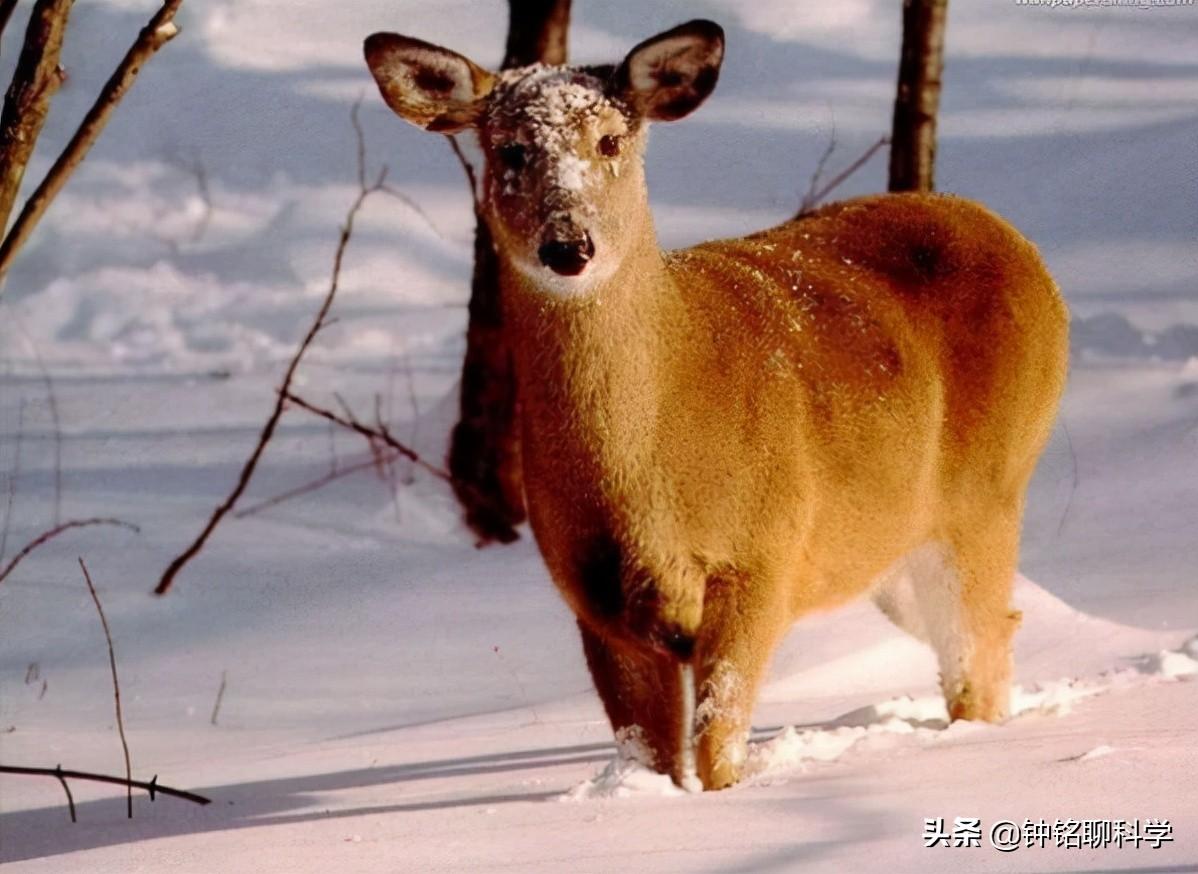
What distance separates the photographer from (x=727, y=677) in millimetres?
3889

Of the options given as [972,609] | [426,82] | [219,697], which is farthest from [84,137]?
[219,697]

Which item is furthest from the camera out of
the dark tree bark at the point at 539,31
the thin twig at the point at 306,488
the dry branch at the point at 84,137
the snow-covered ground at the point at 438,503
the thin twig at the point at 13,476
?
the thin twig at the point at 306,488

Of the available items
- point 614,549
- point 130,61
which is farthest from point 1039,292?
point 130,61

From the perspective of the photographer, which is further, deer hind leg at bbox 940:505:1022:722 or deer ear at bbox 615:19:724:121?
deer hind leg at bbox 940:505:1022:722

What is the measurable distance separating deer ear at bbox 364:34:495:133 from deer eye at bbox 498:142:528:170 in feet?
0.68

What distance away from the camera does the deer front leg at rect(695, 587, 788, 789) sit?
12.8 feet

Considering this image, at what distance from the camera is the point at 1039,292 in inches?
193

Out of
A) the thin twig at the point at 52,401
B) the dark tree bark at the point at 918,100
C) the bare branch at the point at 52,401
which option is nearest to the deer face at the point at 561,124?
the dark tree bark at the point at 918,100

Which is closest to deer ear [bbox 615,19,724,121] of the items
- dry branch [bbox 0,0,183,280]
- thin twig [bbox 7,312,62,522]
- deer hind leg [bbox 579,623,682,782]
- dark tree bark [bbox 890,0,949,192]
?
dry branch [bbox 0,0,183,280]

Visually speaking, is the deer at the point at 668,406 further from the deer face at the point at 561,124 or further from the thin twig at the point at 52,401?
the thin twig at the point at 52,401

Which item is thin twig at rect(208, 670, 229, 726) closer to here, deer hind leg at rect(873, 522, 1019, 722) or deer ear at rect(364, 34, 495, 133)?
deer hind leg at rect(873, 522, 1019, 722)

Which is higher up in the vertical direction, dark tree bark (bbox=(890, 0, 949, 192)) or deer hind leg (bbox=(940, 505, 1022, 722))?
dark tree bark (bbox=(890, 0, 949, 192))

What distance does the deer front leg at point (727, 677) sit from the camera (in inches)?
153

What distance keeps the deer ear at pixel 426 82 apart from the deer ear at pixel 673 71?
1.05ft
